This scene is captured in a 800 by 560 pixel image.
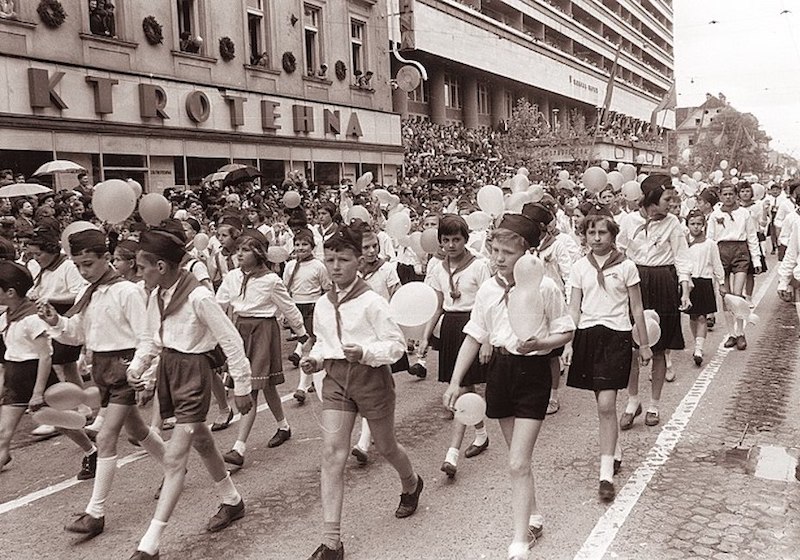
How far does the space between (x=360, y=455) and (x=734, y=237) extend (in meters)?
6.87

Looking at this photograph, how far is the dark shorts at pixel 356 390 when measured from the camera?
4398mm

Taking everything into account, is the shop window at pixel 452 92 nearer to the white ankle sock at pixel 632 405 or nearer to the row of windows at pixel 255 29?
the row of windows at pixel 255 29

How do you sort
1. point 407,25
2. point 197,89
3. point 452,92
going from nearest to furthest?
point 197,89 → point 407,25 → point 452,92

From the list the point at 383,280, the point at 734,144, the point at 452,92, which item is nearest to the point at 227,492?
the point at 383,280

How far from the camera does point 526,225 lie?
4.29 m

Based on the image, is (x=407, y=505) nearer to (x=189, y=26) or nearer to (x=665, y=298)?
(x=665, y=298)

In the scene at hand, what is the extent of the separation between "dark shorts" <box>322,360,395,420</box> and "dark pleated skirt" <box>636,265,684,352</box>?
3.32 meters

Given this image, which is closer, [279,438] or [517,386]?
[517,386]

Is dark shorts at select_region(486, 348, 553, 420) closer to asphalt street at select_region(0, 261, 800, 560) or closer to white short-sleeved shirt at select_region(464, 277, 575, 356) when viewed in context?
white short-sleeved shirt at select_region(464, 277, 575, 356)

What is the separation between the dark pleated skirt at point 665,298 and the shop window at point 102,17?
47.0 feet

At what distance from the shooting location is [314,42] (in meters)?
25.3

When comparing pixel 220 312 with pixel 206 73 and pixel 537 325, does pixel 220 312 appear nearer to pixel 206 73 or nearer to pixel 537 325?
pixel 537 325

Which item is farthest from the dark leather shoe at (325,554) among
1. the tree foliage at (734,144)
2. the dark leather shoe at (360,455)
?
the tree foliage at (734,144)

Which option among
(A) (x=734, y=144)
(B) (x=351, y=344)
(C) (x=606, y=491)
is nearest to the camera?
(B) (x=351, y=344)
